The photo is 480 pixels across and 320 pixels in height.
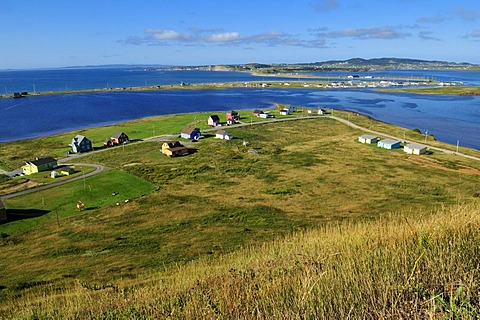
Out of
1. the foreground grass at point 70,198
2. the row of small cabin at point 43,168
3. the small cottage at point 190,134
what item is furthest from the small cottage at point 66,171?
the small cottage at point 190,134

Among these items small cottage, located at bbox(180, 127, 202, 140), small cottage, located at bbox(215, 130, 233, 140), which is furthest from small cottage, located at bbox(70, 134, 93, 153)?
small cottage, located at bbox(215, 130, 233, 140)

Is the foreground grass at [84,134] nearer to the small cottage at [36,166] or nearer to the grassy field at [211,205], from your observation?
the small cottage at [36,166]

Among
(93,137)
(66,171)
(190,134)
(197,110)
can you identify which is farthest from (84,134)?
(197,110)

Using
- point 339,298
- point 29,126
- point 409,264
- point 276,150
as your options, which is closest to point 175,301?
point 339,298

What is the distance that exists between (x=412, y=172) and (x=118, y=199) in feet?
137

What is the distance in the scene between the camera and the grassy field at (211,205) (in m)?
22.1

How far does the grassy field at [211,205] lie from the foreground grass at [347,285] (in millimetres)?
107

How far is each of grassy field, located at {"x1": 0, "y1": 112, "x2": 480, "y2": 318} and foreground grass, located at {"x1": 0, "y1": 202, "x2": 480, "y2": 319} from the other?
4.2 inches

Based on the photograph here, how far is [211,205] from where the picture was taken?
38656 millimetres

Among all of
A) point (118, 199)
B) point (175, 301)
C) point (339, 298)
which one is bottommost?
point (118, 199)

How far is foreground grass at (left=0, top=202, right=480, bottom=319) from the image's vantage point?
455cm

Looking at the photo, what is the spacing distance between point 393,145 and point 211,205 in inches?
1713

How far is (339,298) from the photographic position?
4750mm

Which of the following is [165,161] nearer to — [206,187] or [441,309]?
[206,187]
